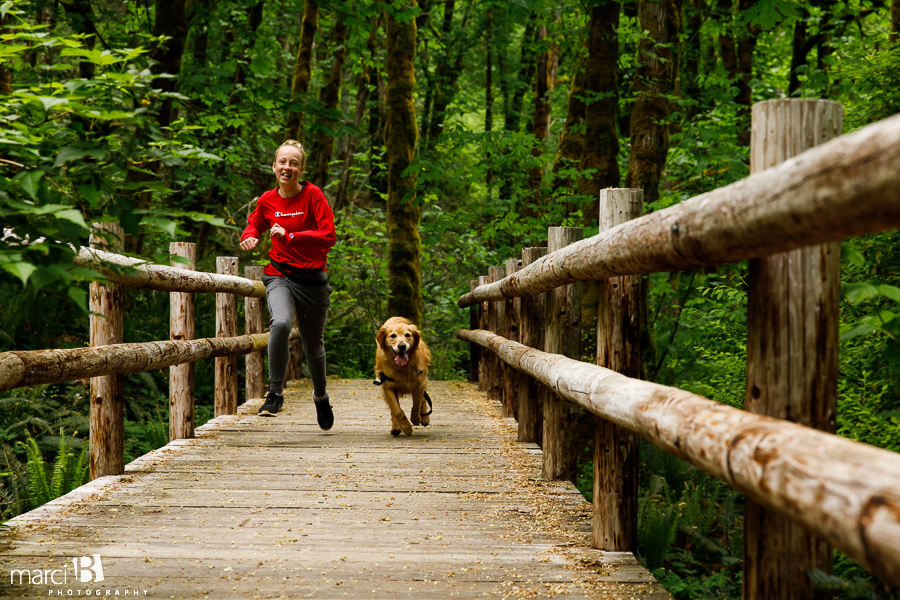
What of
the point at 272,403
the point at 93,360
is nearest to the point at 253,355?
the point at 272,403

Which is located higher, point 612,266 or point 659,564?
point 612,266

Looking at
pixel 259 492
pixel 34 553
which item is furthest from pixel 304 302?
pixel 34 553

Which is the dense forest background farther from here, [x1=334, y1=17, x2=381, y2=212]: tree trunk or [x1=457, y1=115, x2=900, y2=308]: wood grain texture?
[x1=457, y1=115, x2=900, y2=308]: wood grain texture

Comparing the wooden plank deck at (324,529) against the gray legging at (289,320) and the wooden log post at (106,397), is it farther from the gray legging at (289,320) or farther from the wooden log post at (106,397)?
the gray legging at (289,320)

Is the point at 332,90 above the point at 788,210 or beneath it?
above

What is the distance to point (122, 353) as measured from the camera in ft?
12.7

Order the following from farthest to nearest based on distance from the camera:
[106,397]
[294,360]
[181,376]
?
[294,360] < [181,376] < [106,397]

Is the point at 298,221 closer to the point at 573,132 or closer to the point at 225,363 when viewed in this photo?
the point at 225,363

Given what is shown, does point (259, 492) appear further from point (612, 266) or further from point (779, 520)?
point (779, 520)

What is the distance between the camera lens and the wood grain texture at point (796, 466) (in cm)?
108

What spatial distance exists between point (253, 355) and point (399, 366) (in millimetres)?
2542

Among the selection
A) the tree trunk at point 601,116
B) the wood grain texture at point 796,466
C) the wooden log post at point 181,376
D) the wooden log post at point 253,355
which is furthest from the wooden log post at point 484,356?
the wood grain texture at point 796,466

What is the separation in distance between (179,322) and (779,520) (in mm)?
4634

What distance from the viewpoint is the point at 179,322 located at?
5.30m
